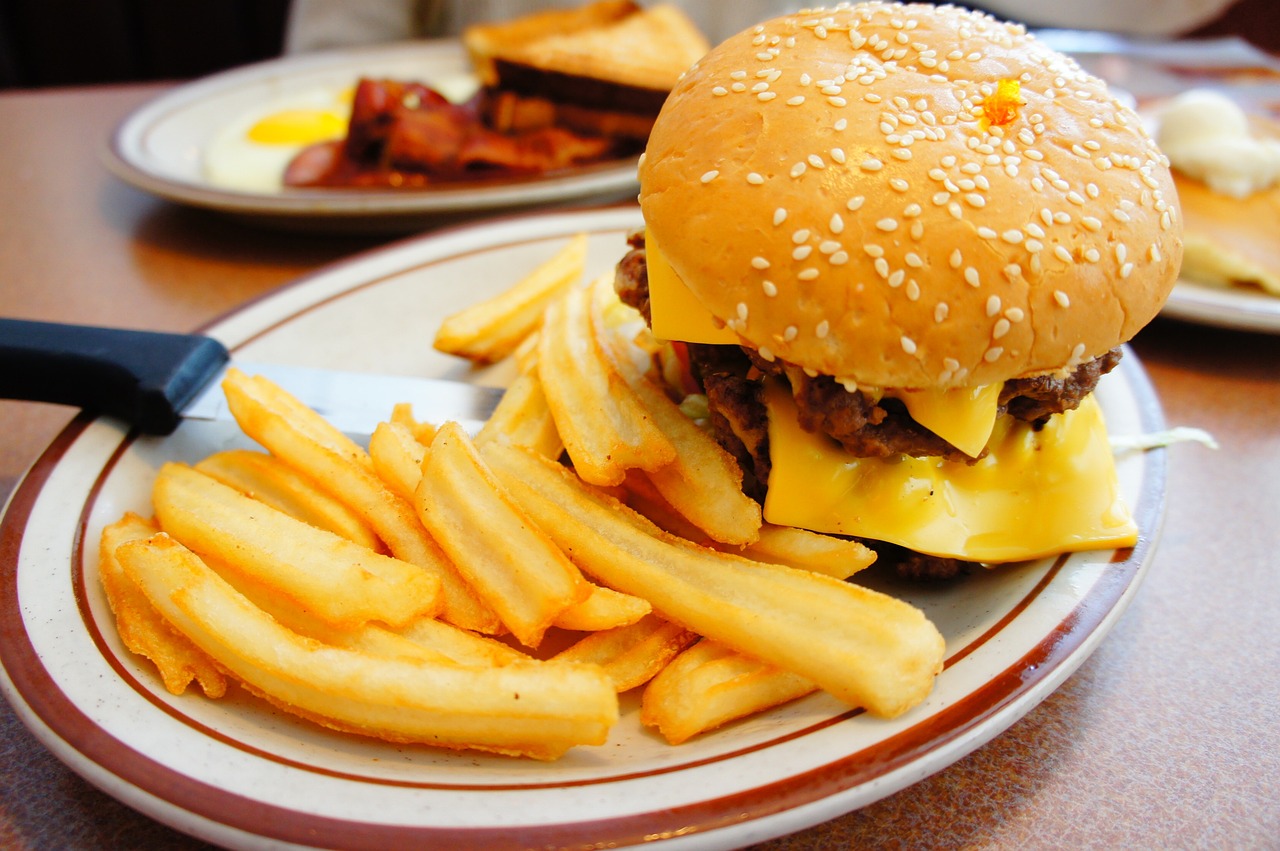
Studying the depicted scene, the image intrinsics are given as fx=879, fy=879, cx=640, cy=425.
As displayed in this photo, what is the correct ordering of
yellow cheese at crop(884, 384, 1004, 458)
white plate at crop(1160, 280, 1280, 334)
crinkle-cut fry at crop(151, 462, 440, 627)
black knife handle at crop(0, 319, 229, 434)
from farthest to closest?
white plate at crop(1160, 280, 1280, 334), black knife handle at crop(0, 319, 229, 434), yellow cheese at crop(884, 384, 1004, 458), crinkle-cut fry at crop(151, 462, 440, 627)

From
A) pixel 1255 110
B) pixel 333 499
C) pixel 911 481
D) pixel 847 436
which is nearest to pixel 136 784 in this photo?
pixel 333 499

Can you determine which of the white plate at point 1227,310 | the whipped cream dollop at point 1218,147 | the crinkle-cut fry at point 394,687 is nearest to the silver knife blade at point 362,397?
the crinkle-cut fry at point 394,687

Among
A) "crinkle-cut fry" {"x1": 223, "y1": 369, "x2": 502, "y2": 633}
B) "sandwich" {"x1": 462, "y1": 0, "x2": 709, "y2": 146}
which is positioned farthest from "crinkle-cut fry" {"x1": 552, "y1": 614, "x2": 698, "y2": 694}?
"sandwich" {"x1": 462, "y1": 0, "x2": 709, "y2": 146}

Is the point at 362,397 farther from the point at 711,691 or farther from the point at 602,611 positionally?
the point at 711,691

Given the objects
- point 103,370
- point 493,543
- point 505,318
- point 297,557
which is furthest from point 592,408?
point 103,370

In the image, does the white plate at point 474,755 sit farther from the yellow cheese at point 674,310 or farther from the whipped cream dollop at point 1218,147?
the whipped cream dollop at point 1218,147

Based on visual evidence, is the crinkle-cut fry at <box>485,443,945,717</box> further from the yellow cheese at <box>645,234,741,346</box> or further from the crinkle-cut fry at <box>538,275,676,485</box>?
the yellow cheese at <box>645,234,741,346</box>
